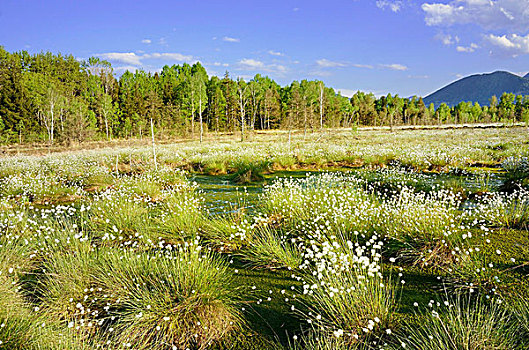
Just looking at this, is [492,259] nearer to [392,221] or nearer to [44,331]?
[392,221]

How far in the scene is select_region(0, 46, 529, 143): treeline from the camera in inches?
1608

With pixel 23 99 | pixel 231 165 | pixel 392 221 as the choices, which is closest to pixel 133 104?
pixel 23 99

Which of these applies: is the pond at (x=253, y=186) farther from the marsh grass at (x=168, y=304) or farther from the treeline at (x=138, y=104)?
the treeline at (x=138, y=104)

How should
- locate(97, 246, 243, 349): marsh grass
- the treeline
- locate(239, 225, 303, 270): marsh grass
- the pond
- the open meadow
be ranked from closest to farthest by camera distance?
the open meadow < locate(97, 246, 243, 349): marsh grass < locate(239, 225, 303, 270): marsh grass < the pond < the treeline

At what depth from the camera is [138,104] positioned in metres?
54.6

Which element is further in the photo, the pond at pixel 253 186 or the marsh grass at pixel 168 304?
the pond at pixel 253 186

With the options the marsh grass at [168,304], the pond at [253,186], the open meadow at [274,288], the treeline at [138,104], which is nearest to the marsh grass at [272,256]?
the open meadow at [274,288]

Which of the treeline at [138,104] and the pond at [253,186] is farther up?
the treeline at [138,104]

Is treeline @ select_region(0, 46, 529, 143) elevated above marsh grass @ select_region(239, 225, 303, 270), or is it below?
above

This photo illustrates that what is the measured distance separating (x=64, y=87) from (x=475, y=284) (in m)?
59.5

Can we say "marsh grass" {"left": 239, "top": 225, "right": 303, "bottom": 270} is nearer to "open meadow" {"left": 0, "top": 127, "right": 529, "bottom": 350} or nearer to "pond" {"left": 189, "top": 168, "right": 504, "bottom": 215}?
"open meadow" {"left": 0, "top": 127, "right": 529, "bottom": 350}

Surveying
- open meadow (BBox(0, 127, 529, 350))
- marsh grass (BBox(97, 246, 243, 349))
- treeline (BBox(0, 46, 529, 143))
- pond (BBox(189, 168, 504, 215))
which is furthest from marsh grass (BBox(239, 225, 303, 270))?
treeline (BBox(0, 46, 529, 143))

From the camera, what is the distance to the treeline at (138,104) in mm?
40844

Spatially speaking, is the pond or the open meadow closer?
the open meadow
